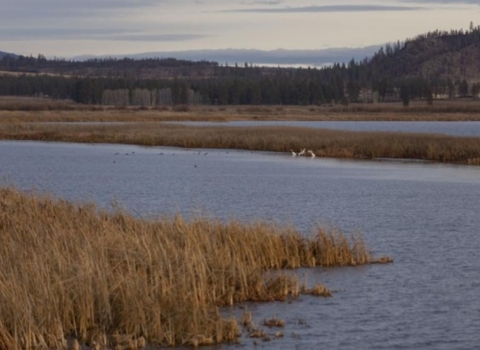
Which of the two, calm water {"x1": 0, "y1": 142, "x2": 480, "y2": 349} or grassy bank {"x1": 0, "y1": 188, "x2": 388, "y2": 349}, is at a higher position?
grassy bank {"x1": 0, "y1": 188, "x2": 388, "y2": 349}

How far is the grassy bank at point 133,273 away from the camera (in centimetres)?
1278

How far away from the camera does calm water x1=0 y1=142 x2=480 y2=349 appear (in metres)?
14.5

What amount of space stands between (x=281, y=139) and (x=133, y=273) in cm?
4208

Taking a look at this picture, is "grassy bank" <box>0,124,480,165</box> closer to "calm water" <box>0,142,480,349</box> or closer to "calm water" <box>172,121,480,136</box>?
"calm water" <box>0,142,480,349</box>

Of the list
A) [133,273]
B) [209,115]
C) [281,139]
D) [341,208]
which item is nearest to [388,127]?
[209,115]

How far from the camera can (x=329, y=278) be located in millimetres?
17531

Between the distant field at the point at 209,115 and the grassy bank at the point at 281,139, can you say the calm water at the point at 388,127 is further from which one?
the grassy bank at the point at 281,139

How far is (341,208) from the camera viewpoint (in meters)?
28.7

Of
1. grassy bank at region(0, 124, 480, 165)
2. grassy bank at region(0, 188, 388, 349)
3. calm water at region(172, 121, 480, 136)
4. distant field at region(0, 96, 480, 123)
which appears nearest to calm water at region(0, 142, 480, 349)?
grassy bank at region(0, 188, 388, 349)

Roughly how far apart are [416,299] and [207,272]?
3518 millimetres

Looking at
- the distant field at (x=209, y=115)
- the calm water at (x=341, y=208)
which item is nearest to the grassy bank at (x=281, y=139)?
the calm water at (x=341, y=208)

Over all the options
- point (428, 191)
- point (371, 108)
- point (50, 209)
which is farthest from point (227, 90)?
point (50, 209)

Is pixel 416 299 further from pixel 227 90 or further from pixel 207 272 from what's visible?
pixel 227 90

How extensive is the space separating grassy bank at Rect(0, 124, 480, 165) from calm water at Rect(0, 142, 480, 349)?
2.00m
